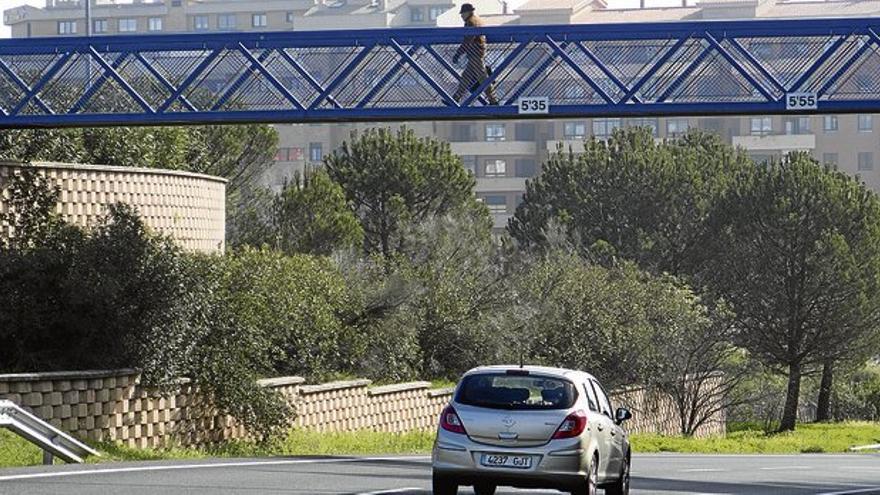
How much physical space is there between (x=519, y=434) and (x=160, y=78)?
48.0ft

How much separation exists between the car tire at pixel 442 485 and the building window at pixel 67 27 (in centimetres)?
17195

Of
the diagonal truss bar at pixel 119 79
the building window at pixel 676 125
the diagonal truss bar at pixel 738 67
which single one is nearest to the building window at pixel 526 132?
the building window at pixel 676 125

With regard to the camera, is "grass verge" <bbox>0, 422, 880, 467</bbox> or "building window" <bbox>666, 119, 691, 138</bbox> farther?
"building window" <bbox>666, 119, 691, 138</bbox>

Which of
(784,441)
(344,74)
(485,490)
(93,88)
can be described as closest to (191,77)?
(93,88)

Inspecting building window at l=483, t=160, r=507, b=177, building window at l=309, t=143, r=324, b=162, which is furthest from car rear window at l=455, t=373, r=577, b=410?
building window at l=309, t=143, r=324, b=162

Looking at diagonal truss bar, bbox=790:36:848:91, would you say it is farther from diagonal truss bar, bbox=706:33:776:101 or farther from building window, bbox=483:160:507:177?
building window, bbox=483:160:507:177

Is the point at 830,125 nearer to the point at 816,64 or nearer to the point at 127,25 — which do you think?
the point at 127,25

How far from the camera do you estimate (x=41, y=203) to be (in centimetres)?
3444

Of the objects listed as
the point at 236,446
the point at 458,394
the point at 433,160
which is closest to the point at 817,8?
the point at 433,160

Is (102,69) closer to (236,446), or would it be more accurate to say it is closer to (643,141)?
(236,446)

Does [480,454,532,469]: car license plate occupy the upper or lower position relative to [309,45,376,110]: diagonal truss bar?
lower

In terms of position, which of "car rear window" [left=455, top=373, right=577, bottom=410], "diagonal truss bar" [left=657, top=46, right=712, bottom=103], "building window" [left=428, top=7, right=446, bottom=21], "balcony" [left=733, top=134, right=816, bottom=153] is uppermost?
"building window" [left=428, top=7, right=446, bottom=21]

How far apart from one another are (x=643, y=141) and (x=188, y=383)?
56336mm

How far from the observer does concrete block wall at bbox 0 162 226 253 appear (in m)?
35.0
